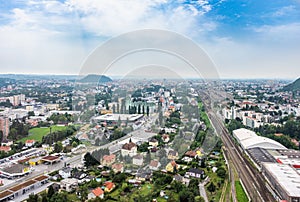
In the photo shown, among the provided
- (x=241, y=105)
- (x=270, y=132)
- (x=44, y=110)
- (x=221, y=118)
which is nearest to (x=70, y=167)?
(x=270, y=132)

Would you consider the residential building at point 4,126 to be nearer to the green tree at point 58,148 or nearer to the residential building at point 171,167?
the green tree at point 58,148

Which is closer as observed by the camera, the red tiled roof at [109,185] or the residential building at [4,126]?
the red tiled roof at [109,185]

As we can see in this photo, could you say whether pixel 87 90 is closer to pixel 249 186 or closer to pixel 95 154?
pixel 95 154

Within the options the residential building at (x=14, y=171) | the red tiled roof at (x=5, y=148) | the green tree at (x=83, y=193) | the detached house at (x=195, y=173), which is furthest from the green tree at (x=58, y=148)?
the detached house at (x=195, y=173)

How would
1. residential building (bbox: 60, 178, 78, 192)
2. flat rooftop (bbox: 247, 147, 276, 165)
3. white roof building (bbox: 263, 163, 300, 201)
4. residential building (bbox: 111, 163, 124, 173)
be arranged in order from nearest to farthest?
white roof building (bbox: 263, 163, 300, 201) → residential building (bbox: 60, 178, 78, 192) → residential building (bbox: 111, 163, 124, 173) → flat rooftop (bbox: 247, 147, 276, 165)

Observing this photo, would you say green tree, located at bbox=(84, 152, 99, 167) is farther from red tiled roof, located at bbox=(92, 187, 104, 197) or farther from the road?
red tiled roof, located at bbox=(92, 187, 104, 197)

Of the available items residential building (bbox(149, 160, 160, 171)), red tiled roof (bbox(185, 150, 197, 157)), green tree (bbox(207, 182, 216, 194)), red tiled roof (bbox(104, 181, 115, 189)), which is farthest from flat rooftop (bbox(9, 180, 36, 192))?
red tiled roof (bbox(185, 150, 197, 157))

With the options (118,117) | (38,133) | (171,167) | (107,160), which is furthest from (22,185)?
(118,117)

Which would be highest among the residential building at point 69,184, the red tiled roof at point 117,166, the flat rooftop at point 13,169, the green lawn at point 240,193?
the red tiled roof at point 117,166
